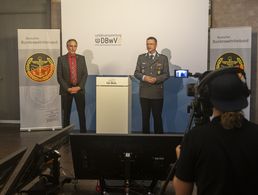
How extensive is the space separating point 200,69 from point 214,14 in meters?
1.16

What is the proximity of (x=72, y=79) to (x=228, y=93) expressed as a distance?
16.5ft

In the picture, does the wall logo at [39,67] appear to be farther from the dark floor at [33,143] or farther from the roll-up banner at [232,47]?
the roll-up banner at [232,47]

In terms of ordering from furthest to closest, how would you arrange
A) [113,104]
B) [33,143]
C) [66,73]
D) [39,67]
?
[39,67] < [66,73] < [113,104] < [33,143]

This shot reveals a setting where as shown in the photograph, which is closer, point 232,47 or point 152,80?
point 152,80

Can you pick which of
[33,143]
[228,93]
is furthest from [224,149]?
[33,143]

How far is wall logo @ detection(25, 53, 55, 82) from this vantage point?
6375 mm

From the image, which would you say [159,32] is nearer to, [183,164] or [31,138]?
[31,138]

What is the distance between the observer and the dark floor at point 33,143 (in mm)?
2777

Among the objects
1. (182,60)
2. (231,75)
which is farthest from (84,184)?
(182,60)

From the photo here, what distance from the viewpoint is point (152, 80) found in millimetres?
5836

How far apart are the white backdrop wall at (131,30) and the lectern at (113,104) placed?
14.1 inches

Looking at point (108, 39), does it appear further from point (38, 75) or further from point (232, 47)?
point (232, 47)

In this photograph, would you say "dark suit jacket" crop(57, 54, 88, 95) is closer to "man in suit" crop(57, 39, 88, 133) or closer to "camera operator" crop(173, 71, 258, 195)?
"man in suit" crop(57, 39, 88, 133)

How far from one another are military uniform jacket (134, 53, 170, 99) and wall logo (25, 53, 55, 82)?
5.20ft
